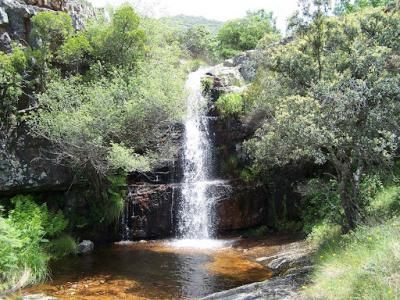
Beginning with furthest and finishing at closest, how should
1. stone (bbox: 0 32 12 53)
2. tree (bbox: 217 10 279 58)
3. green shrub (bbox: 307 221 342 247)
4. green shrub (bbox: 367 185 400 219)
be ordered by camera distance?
tree (bbox: 217 10 279 58), stone (bbox: 0 32 12 53), green shrub (bbox: 307 221 342 247), green shrub (bbox: 367 185 400 219)

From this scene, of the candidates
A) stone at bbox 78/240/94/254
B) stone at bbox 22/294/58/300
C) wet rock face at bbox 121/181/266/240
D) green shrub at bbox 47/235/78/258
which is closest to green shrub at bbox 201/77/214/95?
wet rock face at bbox 121/181/266/240

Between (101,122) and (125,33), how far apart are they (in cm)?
504

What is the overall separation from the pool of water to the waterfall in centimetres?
239

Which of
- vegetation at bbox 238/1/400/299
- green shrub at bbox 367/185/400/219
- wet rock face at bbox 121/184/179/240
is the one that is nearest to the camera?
vegetation at bbox 238/1/400/299

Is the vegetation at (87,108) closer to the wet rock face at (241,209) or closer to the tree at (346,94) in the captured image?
the wet rock face at (241,209)

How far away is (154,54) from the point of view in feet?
67.6

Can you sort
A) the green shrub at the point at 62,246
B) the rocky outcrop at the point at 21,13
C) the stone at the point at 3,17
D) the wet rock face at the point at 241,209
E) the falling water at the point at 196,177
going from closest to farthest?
the green shrub at the point at 62,246 < the stone at the point at 3,17 < the rocky outcrop at the point at 21,13 < the falling water at the point at 196,177 < the wet rock face at the point at 241,209

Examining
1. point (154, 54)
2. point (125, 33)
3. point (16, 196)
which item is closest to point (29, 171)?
point (16, 196)

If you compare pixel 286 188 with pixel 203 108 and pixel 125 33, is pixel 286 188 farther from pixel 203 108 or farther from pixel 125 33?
pixel 125 33

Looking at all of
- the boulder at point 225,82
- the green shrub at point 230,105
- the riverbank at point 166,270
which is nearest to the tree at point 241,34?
the boulder at point 225,82

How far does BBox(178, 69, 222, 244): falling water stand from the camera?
18500 millimetres

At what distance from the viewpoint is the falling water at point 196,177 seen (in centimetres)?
1850

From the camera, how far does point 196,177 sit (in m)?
20.5

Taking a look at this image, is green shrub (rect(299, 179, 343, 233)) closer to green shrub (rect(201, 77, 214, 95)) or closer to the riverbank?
the riverbank
